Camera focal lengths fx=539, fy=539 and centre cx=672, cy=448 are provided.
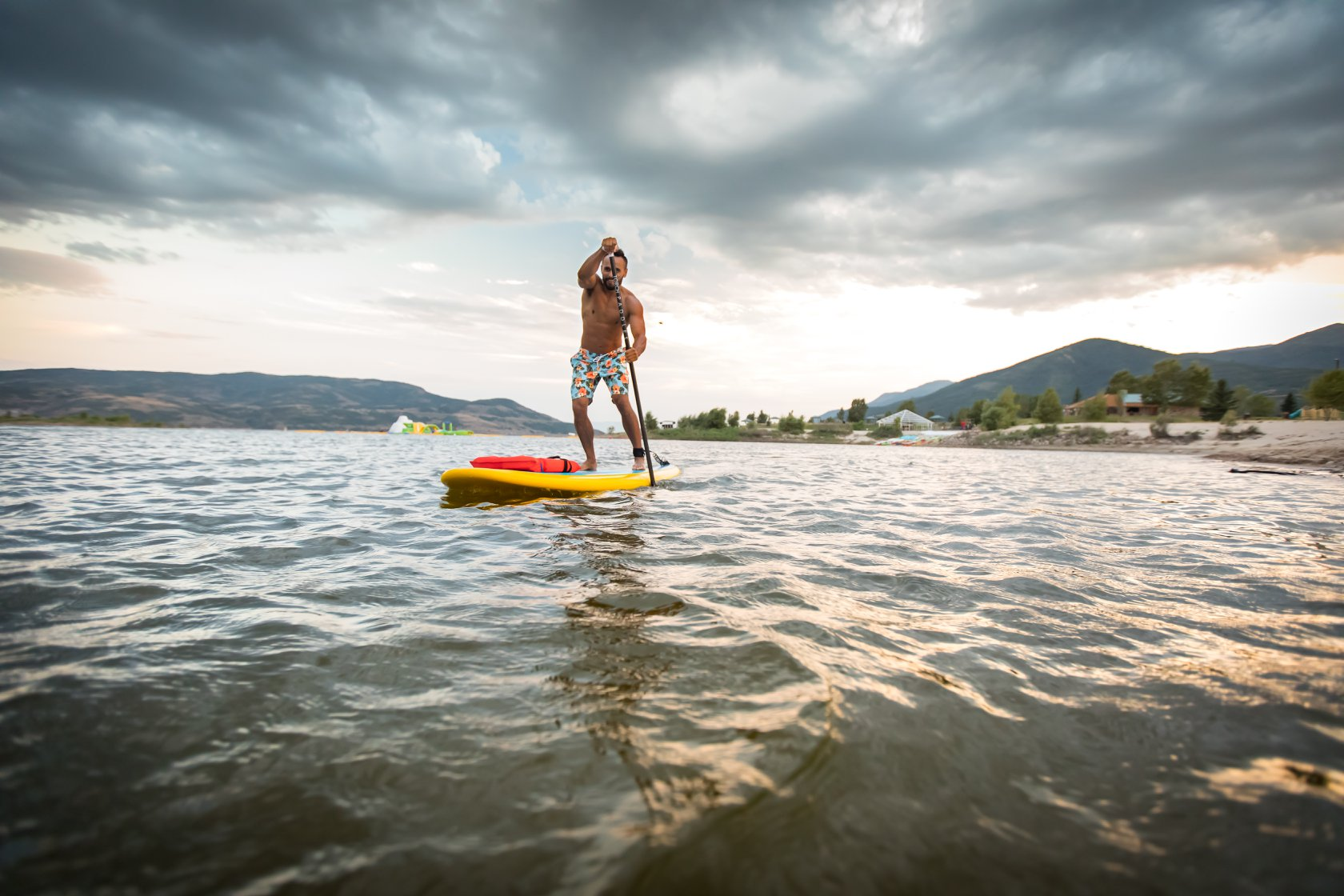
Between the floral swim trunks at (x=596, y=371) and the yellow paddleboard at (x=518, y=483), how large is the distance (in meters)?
1.67

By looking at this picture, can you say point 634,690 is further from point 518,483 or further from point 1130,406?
point 1130,406

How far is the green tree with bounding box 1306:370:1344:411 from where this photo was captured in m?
41.7

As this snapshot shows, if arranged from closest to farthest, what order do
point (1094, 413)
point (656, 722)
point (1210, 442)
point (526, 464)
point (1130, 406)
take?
1. point (656, 722)
2. point (526, 464)
3. point (1210, 442)
4. point (1094, 413)
5. point (1130, 406)

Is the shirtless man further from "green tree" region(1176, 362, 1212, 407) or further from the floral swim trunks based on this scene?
"green tree" region(1176, 362, 1212, 407)

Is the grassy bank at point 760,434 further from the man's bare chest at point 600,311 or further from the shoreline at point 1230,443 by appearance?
the man's bare chest at point 600,311

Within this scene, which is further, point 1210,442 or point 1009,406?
point 1009,406

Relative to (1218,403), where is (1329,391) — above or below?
below

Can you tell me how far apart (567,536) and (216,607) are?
2.66 metres

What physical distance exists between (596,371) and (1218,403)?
90411 millimetres

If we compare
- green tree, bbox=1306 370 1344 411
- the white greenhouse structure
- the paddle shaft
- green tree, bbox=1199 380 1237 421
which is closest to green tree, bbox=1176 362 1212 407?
green tree, bbox=1199 380 1237 421

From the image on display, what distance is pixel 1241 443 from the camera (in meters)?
35.7

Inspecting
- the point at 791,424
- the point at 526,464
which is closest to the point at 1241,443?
the point at 526,464

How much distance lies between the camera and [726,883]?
118 cm

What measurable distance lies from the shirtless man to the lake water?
5.24 metres
